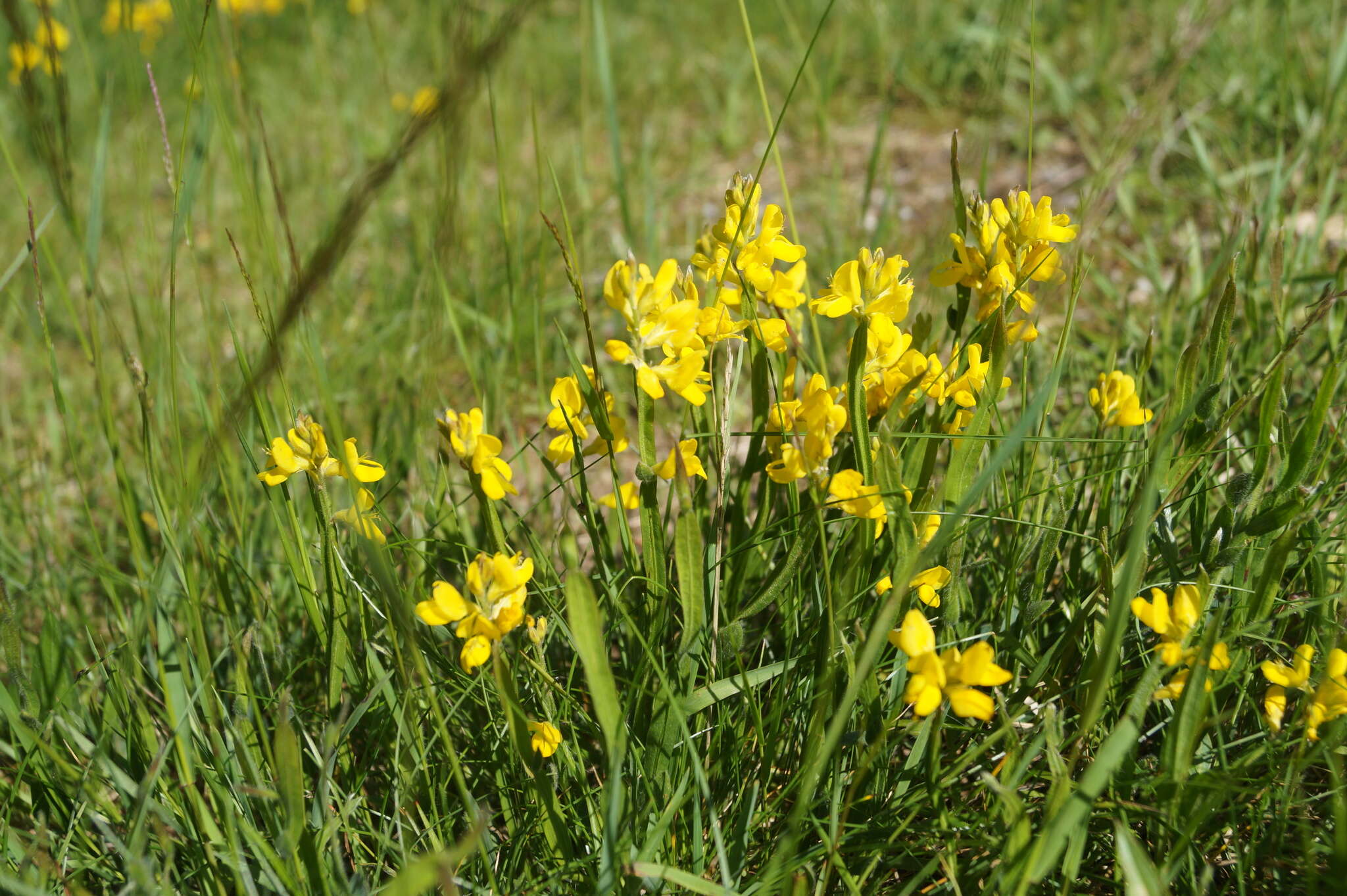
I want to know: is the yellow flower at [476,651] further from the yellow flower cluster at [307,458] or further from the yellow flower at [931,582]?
the yellow flower at [931,582]

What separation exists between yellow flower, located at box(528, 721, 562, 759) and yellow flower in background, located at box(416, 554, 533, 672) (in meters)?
0.14

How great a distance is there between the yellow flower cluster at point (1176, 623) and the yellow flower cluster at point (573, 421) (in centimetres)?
56

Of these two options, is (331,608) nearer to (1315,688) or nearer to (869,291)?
(869,291)

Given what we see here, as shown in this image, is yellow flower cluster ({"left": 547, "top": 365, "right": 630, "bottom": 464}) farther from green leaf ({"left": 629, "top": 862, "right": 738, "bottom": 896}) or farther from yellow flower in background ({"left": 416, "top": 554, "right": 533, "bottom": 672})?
green leaf ({"left": 629, "top": 862, "right": 738, "bottom": 896})

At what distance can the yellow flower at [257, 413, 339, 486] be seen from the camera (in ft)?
3.33

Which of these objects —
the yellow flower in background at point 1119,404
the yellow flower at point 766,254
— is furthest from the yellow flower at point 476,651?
the yellow flower in background at point 1119,404

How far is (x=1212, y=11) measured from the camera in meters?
1.22

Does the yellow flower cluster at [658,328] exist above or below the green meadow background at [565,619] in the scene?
above

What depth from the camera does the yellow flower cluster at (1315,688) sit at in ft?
3.02

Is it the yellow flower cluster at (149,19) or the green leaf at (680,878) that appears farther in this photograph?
the yellow flower cluster at (149,19)

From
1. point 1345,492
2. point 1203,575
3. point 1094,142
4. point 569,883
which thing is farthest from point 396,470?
point 1094,142

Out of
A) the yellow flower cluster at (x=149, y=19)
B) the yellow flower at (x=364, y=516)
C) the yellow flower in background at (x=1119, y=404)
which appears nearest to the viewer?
the yellow flower at (x=364, y=516)

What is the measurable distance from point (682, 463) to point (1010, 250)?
46cm

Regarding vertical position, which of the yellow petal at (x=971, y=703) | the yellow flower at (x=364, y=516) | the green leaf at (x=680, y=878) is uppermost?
the yellow flower at (x=364, y=516)
